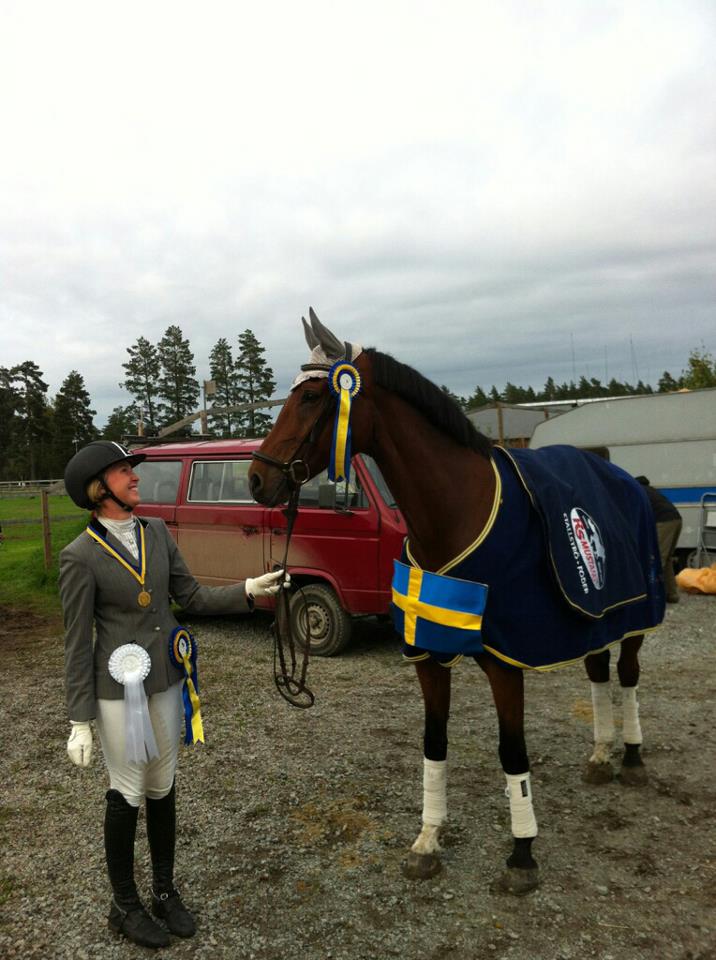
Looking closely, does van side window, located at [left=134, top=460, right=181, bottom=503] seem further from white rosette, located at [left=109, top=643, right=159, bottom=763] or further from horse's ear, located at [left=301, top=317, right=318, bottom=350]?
white rosette, located at [left=109, top=643, right=159, bottom=763]

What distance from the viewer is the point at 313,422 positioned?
279 cm

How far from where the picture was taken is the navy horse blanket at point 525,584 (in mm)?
2709

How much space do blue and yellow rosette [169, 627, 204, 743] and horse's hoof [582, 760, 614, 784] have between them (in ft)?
7.55

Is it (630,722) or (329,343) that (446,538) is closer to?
(329,343)

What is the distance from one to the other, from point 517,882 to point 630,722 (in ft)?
4.59

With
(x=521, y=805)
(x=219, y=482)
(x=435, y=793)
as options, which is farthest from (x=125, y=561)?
(x=219, y=482)

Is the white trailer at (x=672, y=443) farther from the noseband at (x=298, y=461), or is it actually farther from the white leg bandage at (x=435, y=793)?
the noseband at (x=298, y=461)

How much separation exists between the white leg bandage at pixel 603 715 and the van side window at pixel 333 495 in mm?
2658

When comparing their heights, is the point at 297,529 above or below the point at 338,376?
below

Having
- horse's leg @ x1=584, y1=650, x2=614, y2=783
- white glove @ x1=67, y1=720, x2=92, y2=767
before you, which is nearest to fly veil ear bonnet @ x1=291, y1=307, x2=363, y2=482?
white glove @ x1=67, y1=720, x2=92, y2=767

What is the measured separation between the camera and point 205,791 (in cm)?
383

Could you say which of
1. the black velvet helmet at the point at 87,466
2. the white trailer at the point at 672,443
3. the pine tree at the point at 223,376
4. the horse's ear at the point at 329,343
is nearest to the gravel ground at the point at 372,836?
the black velvet helmet at the point at 87,466

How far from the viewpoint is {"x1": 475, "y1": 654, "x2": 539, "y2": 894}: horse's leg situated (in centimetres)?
276

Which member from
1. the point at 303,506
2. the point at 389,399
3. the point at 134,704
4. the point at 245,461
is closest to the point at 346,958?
the point at 134,704
